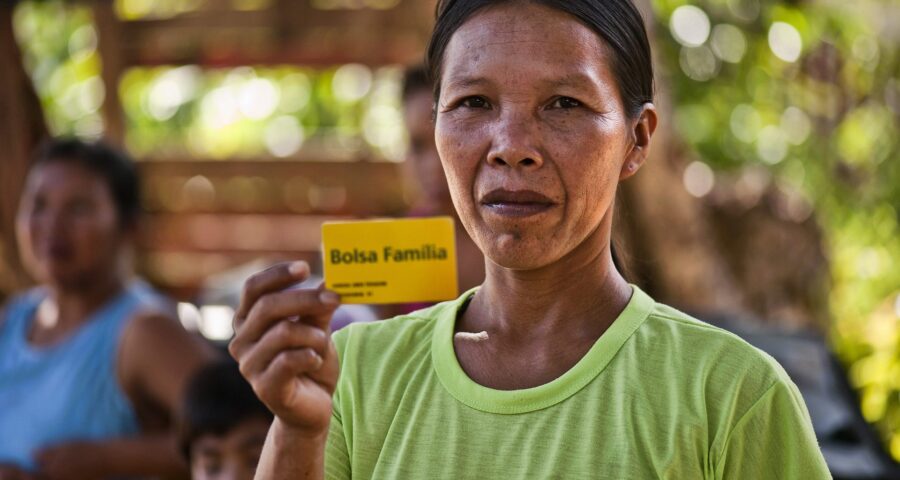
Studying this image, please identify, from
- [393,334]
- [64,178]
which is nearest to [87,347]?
[64,178]

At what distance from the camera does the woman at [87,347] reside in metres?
3.17

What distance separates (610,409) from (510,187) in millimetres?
290

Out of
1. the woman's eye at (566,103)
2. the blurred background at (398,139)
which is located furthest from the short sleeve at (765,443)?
the blurred background at (398,139)

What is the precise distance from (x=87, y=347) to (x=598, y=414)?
2.32 m

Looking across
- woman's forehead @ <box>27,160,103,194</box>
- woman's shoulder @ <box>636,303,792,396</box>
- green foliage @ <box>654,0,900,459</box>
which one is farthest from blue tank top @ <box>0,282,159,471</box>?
green foliage @ <box>654,0,900,459</box>

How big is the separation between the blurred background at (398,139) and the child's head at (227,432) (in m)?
1.67

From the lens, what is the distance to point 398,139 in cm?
638

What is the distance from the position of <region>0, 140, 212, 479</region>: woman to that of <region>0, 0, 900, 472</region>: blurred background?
1.17m

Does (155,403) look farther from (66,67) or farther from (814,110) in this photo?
(814,110)

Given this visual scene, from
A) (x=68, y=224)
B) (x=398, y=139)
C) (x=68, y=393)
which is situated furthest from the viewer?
(x=398, y=139)

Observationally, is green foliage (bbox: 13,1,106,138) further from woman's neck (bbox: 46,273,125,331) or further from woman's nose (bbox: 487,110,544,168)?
woman's nose (bbox: 487,110,544,168)

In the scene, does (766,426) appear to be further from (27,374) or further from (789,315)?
(789,315)

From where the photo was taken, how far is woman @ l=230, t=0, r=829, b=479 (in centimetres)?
134

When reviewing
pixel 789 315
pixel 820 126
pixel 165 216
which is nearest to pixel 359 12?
pixel 165 216
